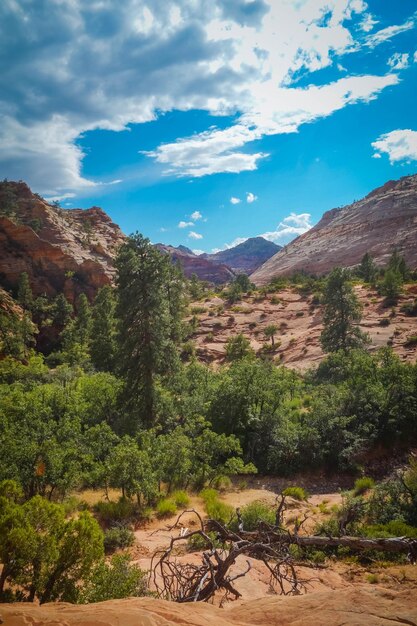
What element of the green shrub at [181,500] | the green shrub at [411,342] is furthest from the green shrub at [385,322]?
the green shrub at [181,500]

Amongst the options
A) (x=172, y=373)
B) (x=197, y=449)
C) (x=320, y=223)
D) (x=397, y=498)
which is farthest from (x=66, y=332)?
(x=320, y=223)

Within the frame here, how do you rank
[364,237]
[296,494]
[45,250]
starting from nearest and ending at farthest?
[296,494]
[45,250]
[364,237]

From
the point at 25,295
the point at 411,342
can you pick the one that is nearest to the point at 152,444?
the point at 411,342

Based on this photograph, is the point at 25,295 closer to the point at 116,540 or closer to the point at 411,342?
the point at 116,540

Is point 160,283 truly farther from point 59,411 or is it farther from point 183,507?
point 183,507

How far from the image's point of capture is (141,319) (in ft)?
65.6

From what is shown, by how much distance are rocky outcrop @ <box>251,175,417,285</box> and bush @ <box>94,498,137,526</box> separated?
4068 inches

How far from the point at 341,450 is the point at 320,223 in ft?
595

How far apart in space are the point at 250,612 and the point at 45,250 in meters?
69.4

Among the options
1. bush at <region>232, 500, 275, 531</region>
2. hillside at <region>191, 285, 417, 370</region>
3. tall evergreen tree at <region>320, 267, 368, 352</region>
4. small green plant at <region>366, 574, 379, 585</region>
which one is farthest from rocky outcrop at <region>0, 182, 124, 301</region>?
small green plant at <region>366, 574, 379, 585</region>

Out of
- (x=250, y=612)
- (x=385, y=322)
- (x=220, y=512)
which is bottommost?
(x=220, y=512)

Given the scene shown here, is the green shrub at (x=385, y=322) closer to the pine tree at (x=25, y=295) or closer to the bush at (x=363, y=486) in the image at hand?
the bush at (x=363, y=486)

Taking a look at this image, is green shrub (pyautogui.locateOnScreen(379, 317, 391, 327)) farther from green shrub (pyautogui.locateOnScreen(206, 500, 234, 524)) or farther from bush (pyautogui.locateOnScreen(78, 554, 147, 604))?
bush (pyautogui.locateOnScreen(78, 554, 147, 604))

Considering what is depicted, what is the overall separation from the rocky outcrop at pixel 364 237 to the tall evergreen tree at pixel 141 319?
3788 inches
